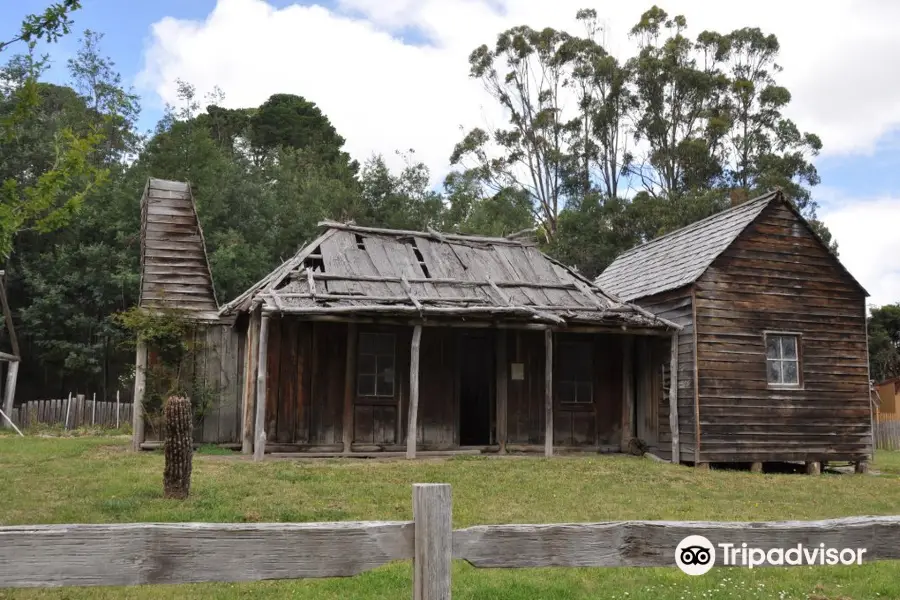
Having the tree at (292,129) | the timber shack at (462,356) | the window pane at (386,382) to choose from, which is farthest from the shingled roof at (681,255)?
the tree at (292,129)

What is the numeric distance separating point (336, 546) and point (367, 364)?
42.7ft

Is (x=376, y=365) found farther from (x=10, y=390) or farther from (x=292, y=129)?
(x=292, y=129)

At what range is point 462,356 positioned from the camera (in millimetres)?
19281

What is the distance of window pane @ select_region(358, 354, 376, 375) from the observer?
648 inches

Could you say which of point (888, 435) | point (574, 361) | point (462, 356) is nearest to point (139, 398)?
point (462, 356)

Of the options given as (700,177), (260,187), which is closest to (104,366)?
(260,187)

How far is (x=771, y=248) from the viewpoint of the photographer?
17.6 m

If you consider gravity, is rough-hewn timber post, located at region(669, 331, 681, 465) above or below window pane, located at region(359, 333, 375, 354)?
below

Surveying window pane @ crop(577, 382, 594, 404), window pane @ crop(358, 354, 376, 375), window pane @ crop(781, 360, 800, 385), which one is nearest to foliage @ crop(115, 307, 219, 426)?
window pane @ crop(358, 354, 376, 375)

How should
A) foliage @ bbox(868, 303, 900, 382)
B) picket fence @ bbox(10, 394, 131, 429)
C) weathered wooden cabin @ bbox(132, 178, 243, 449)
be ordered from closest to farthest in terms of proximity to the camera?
weathered wooden cabin @ bbox(132, 178, 243, 449)
picket fence @ bbox(10, 394, 131, 429)
foliage @ bbox(868, 303, 900, 382)

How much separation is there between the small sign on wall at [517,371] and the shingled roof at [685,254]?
134 inches

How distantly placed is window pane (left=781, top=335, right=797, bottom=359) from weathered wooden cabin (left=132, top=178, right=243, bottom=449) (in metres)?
11.5

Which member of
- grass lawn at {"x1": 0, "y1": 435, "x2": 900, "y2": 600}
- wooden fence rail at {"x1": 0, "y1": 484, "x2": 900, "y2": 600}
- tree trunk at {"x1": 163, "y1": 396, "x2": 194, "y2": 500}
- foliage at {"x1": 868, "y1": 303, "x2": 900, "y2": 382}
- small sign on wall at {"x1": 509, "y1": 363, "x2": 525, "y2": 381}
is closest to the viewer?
wooden fence rail at {"x1": 0, "y1": 484, "x2": 900, "y2": 600}

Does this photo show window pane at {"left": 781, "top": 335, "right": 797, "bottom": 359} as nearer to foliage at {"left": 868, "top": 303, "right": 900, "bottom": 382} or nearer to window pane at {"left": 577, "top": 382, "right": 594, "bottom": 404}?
window pane at {"left": 577, "top": 382, "right": 594, "bottom": 404}
